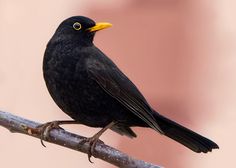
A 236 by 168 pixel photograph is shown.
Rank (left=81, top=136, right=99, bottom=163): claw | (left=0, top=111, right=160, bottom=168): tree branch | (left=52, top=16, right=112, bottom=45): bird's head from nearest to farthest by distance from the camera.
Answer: (left=0, top=111, right=160, bottom=168): tree branch → (left=81, top=136, right=99, bottom=163): claw → (left=52, top=16, right=112, bottom=45): bird's head

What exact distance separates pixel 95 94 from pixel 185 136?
0.50 metres

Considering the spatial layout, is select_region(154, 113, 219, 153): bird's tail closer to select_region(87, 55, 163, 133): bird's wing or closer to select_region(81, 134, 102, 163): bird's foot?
select_region(87, 55, 163, 133): bird's wing

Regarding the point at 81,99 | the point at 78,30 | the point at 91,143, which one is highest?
the point at 78,30

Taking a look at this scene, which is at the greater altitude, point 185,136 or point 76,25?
point 76,25

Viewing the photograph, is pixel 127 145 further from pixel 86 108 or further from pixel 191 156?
pixel 86 108

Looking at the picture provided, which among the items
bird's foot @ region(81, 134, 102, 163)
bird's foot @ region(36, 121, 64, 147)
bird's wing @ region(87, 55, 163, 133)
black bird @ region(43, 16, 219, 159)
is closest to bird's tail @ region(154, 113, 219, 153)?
black bird @ region(43, 16, 219, 159)

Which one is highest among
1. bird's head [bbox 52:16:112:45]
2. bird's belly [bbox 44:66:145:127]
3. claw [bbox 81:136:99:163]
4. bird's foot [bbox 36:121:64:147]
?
bird's head [bbox 52:16:112:45]

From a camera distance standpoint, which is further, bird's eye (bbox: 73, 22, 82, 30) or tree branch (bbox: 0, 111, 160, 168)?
bird's eye (bbox: 73, 22, 82, 30)

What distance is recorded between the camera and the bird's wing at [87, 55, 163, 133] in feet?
15.2

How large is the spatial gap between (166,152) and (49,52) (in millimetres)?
3517

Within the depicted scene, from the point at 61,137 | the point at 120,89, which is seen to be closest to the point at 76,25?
the point at 120,89

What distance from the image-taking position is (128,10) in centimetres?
794

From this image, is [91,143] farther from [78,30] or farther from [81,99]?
[78,30]

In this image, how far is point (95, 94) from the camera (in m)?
4.70
